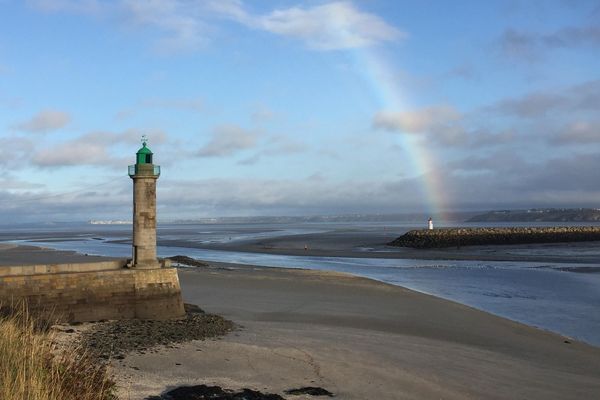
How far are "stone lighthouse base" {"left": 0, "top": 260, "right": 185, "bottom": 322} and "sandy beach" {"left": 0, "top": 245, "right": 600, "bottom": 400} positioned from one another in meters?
2.12

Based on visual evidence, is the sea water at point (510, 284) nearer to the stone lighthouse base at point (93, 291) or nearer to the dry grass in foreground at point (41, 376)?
the stone lighthouse base at point (93, 291)

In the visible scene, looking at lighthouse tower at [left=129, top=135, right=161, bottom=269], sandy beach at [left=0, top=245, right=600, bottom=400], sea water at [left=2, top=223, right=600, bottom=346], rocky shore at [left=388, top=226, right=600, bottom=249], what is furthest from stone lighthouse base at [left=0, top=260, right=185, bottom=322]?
rocky shore at [left=388, top=226, right=600, bottom=249]

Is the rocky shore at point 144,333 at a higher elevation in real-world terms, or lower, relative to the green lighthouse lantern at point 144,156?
lower

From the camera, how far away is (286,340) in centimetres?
1253

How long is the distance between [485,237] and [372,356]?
53020 millimetres

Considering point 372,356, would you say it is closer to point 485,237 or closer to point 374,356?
point 374,356

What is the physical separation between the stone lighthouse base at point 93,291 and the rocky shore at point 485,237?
137 ft

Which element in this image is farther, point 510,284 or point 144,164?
point 510,284

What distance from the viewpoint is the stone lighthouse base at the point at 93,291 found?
45.2ft

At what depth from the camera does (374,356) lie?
11.4 meters

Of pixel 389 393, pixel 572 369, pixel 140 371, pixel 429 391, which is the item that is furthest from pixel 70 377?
pixel 572 369

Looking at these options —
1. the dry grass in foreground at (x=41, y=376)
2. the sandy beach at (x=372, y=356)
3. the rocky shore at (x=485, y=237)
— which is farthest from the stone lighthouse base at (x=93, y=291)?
the rocky shore at (x=485, y=237)

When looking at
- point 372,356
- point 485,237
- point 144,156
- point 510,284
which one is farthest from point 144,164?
point 485,237

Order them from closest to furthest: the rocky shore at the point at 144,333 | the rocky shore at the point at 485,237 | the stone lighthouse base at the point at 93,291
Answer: the rocky shore at the point at 144,333, the stone lighthouse base at the point at 93,291, the rocky shore at the point at 485,237
